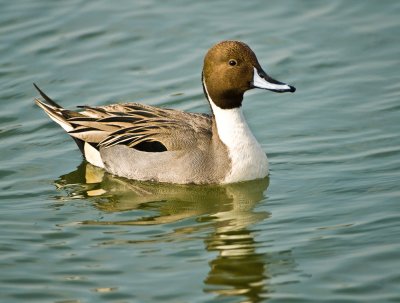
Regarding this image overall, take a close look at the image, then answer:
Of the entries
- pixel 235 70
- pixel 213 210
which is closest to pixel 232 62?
pixel 235 70

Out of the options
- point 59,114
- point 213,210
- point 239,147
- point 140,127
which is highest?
point 59,114

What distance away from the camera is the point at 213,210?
396 inches

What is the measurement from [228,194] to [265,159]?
1.75ft

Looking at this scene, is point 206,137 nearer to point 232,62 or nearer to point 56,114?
point 232,62

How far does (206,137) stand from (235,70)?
0.79m

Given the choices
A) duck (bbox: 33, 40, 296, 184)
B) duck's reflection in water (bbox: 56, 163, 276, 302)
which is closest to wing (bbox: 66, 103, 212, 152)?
duck (bbox: 33, 40, 296, 184)

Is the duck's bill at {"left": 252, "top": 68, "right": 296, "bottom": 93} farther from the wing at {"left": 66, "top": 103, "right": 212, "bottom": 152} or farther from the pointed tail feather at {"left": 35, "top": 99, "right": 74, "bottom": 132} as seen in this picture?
the pointed tail feather at {"left": 35, "top": 99, "right": 74, "bottom": 132}

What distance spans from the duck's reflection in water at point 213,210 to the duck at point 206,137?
138mm

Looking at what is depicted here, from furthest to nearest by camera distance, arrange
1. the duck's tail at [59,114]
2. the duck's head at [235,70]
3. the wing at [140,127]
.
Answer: the duck's tail at [59,114], the wing at [140,127], the duck's head at [235,70]

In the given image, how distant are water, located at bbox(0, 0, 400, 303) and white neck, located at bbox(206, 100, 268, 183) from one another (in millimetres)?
134

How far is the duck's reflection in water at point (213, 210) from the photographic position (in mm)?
8289

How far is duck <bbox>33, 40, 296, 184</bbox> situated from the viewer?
10.4 m

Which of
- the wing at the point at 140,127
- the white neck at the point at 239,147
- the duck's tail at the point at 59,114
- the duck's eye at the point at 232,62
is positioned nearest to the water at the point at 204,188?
the white neck at the point at 239,147

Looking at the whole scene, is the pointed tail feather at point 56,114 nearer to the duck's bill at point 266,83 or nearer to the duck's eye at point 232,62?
the duck's eye at point 232,62
